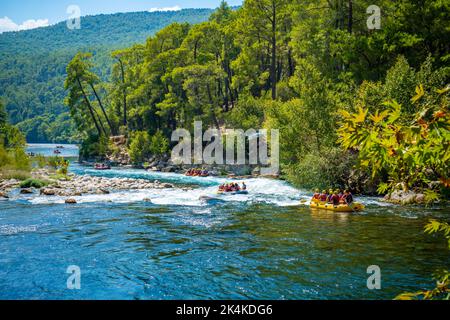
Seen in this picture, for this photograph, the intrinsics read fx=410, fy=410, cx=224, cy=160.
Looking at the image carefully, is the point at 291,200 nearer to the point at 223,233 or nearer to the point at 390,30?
the point at 223,233

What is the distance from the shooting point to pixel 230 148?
141 ft

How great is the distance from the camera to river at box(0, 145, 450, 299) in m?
10.5

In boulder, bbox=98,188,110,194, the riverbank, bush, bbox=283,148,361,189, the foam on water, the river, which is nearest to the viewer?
the river

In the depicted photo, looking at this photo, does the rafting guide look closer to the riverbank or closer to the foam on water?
the foam on water

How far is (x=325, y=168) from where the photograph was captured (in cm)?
2683

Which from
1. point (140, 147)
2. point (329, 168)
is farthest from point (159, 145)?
point (329, 168)

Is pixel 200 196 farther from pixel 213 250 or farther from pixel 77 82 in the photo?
pixel 77 82

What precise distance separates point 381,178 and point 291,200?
6.02 meters

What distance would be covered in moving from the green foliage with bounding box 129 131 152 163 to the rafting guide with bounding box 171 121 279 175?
402cm

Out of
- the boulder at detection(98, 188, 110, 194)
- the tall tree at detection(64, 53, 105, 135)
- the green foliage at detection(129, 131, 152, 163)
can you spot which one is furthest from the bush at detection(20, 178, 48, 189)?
the tall tree at detection(64, 53, 105, 135)

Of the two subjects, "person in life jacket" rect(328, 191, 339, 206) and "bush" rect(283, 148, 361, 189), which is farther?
"bush" rect(283, 148, 361, 189)

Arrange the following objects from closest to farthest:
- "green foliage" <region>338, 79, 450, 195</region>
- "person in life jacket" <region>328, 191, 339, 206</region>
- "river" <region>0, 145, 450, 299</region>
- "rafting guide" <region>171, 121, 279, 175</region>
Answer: "green foliage" <region>338, 79, 450, 195</region>, "river" <region>0, 145, 450, 299</region>, "person in life jacket" <region>328, 191, 339, 206</region>, "rafting guide" <region>171, 121, 279, 175</region>

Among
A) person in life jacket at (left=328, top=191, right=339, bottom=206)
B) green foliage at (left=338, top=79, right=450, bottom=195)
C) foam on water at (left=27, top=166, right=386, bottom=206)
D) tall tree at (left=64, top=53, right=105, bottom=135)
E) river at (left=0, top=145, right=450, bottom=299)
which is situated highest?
tall tree at (left=64, top=53, right=105, bottom=135)

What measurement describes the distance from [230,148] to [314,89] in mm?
15080
